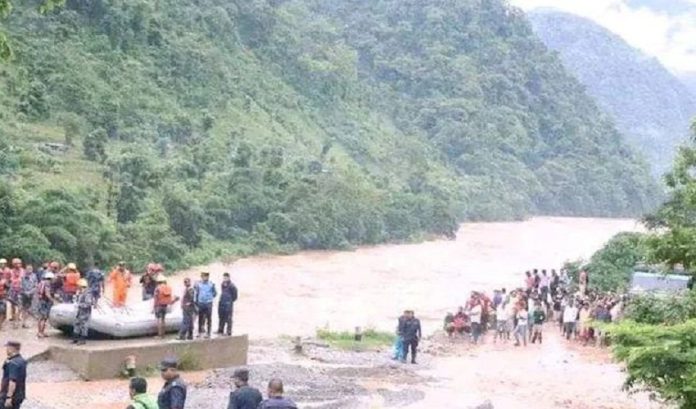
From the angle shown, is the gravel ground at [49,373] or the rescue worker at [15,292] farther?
the rescue worker at [15,292]

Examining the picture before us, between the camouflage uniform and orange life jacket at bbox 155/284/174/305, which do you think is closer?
the camouflage uniform

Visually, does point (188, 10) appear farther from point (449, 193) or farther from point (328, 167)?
point (449, 193)

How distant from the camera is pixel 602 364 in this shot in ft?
74.9

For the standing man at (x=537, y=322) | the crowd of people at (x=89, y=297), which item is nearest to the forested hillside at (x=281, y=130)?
the crowd of people at (x=89, y=297)

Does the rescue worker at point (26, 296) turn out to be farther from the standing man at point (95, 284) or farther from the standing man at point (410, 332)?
the standing man at point (410, 332)

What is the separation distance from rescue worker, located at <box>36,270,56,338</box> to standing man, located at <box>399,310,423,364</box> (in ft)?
22.5

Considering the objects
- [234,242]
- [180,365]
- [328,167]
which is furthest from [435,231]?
[180,365]

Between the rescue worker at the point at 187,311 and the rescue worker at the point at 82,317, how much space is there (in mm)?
1509

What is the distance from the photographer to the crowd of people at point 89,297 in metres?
16.3

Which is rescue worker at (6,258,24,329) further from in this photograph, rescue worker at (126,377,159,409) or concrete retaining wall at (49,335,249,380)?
rescue worker at (126,377,159,409)

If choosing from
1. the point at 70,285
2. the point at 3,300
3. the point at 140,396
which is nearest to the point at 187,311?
the point at 70,285

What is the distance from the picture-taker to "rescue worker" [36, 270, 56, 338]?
55.2 feet

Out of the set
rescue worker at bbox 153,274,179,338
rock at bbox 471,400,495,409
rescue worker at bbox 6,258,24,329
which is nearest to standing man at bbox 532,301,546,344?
rock at bbox 471,400,495,409

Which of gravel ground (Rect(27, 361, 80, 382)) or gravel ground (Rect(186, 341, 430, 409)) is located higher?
gravel ground (Rect(27, 361, 80, 382))
